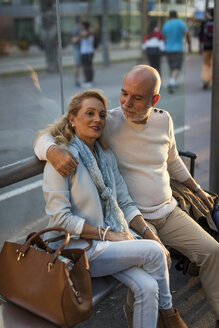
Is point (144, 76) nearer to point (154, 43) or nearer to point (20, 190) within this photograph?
point (20, 190)

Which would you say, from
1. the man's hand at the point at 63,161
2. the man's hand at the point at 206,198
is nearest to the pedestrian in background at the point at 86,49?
the man's hand at the point at 206,198

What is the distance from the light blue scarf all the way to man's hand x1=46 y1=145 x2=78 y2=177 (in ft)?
0.38

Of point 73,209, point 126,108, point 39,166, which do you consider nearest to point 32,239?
Answer: point 73,209

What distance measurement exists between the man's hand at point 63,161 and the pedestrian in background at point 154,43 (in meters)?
8.40

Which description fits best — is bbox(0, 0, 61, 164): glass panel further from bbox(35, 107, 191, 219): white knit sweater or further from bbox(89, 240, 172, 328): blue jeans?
bbox(89, 240, 172, 328): blue jeans

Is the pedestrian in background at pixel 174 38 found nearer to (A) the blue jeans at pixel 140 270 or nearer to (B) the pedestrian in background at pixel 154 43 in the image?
(B) the pedestrian in background at pixel 154 43

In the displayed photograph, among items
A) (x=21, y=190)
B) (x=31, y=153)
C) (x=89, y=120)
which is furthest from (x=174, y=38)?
(x=89, y=120)

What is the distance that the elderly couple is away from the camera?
2.43 m

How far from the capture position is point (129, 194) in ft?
9.53

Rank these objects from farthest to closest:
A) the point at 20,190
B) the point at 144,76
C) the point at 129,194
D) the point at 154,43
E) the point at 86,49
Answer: the point at 86,49 < the point at 154,43 < the point at 20,190 < the point at 129,194 < the point at 144,76

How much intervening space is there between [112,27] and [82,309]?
1858 cm

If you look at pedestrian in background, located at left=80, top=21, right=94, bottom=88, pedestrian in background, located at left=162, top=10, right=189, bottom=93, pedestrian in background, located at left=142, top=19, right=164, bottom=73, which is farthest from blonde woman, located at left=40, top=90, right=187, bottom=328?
pedestrian in background, located at left=80, top=21, right=94, bottom=88

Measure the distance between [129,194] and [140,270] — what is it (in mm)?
590

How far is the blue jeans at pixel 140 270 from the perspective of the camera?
7.77ft
